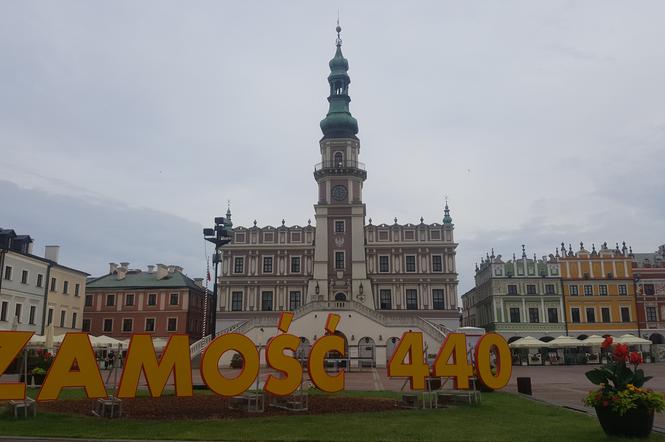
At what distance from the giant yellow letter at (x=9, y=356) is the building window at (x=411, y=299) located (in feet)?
158

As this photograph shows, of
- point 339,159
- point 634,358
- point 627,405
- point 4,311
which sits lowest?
point 627,405

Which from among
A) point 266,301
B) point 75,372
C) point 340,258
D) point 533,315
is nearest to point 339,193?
point 340,258

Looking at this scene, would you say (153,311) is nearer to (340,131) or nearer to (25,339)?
(340,131)

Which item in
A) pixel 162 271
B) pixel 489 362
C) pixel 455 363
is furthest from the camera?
pixel 162 271

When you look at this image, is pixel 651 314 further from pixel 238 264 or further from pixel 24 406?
pixel 24 406

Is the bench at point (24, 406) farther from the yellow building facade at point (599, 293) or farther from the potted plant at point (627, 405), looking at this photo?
the yellow building facade at point (599, 293)

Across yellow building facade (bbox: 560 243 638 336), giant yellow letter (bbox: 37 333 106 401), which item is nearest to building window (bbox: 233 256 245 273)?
yellow building facade (bbox: 560 243 638 336)

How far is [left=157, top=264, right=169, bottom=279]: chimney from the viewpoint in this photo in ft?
224

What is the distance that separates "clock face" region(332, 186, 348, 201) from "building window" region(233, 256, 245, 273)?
12.4m

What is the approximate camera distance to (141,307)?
218ft

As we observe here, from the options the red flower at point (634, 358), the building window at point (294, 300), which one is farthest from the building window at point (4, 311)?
the red flower at point (634, 358)

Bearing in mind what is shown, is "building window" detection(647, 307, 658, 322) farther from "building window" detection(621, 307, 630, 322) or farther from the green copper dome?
the green copper dome

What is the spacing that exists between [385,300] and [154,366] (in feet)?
151

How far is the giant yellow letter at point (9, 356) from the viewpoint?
15.7 metres
